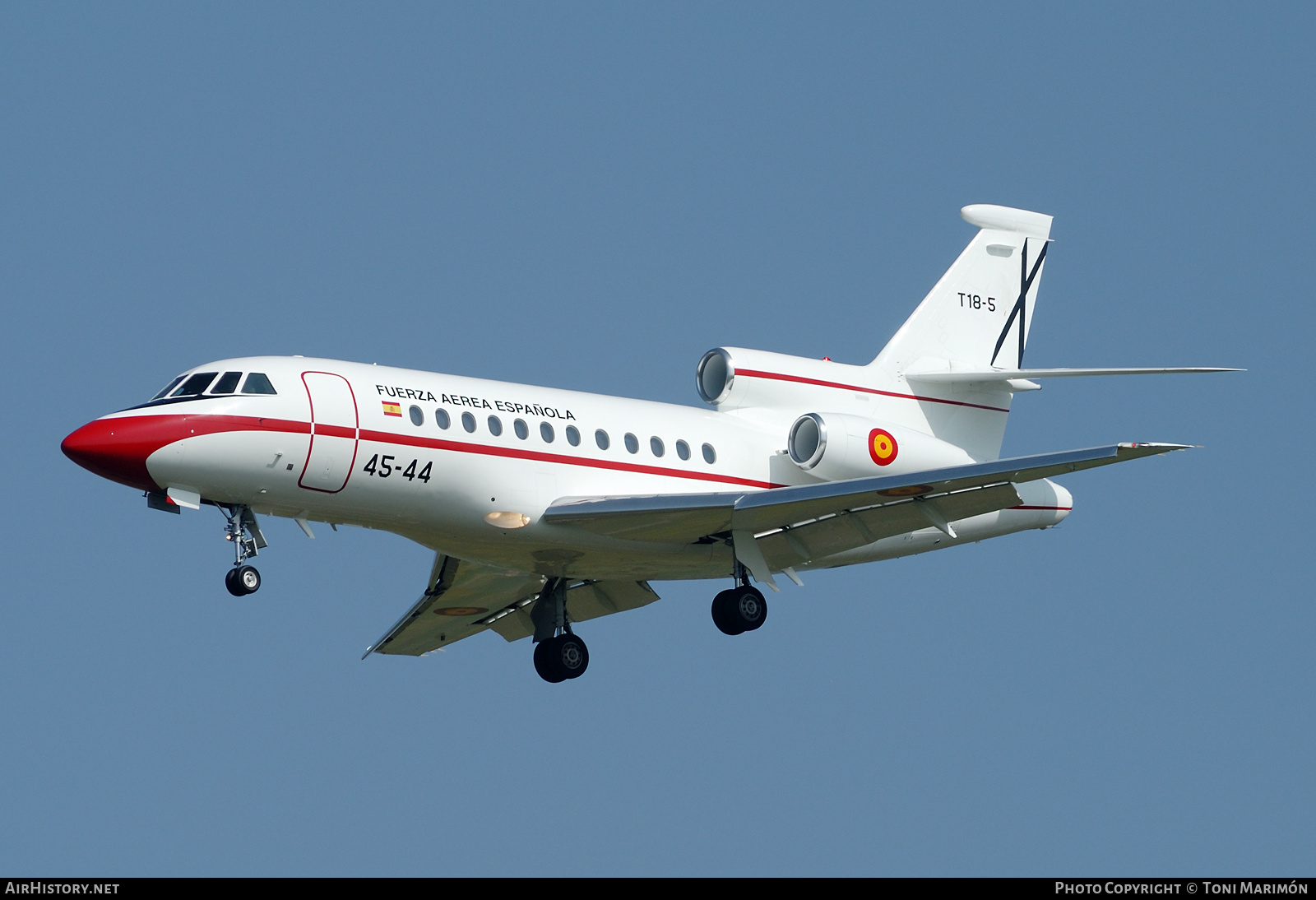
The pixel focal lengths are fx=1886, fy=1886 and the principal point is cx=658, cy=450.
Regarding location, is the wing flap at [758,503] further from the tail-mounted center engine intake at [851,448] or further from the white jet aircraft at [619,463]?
the tail-mounted center engine intake at [851,448]

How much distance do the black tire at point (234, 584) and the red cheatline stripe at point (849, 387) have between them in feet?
27.7

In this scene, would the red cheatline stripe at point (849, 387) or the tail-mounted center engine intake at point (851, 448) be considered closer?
the tail-mounted center engine intake at point (851, 448)

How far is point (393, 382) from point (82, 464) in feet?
13.2

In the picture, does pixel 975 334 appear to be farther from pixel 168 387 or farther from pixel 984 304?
pixel 168 387

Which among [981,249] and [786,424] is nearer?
[786,424]

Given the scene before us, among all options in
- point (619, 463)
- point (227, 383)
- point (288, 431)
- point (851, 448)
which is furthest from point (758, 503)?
point (227, 383)

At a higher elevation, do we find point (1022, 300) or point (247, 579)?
point (1022, 300)

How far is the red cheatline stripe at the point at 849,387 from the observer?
28.0m

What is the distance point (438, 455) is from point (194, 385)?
3163 millimetres

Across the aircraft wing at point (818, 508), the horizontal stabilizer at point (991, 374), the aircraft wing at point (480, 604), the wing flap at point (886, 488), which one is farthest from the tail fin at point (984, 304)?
the aircraft wing at point (480, 604)

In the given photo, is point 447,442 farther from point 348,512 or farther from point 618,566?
point 618,566

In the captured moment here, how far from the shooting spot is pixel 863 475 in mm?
27031

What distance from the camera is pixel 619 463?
2581cm

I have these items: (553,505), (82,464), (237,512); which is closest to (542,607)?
(553,505)
